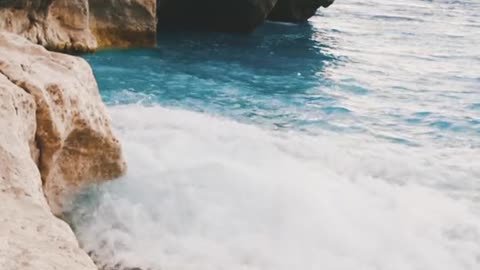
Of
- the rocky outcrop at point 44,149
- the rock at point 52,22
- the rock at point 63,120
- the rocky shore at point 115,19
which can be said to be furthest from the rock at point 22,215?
the rock at point 52,22

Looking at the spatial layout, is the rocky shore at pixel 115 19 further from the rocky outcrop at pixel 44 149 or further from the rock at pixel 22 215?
the rock at pixel 22 215

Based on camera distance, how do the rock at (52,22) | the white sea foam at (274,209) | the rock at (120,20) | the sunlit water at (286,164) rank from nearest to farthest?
the white sea foam at (274,209) → the sunlit water at (286,164) → the rock at (52,22) → the rock at (120,20)

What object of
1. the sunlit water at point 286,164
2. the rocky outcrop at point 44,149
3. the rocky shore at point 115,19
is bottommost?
the sunlit water at point 286,164

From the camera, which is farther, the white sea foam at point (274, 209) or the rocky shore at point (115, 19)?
the rocky shore at point (115, 19)

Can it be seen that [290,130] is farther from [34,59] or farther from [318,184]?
[34,59]

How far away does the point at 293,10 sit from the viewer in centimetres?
2472

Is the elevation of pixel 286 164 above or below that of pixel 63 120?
→ below

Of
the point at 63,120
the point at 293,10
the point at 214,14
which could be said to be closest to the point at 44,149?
the point at 63,120

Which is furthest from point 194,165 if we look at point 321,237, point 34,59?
point 34,59

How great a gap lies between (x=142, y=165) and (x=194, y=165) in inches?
23.6

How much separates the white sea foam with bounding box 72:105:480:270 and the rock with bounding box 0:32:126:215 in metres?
0.39

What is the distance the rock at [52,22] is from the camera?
1109 centimetres

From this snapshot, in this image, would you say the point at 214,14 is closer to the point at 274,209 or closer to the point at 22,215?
A: the point at 274,209

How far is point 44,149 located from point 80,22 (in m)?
9.74
